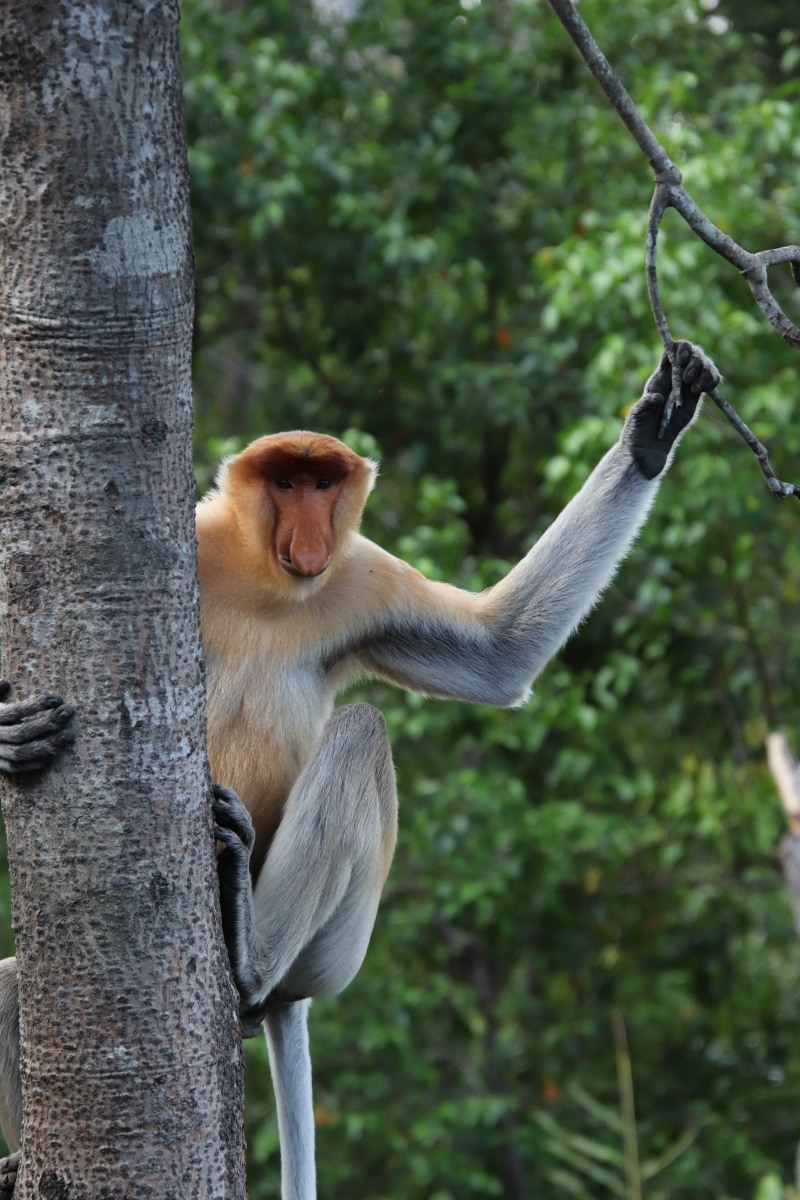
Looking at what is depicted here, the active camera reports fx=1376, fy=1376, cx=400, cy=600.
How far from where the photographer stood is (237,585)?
2266 millimetres

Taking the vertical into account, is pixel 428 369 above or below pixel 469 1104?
above

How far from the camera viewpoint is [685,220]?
1586mm

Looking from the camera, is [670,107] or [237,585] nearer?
[237,585]

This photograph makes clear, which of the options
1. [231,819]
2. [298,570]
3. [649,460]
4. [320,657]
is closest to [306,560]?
[298,570]

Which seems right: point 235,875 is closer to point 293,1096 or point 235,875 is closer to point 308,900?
point 308,900

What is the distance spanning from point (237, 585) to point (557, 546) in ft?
1.91

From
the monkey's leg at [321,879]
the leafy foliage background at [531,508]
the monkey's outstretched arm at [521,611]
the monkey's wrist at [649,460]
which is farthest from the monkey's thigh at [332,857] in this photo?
the leafy foliage background at [531,508]

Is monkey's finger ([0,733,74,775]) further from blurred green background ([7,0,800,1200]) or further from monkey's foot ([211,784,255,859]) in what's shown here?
blurred green background ([7,0,800,1200])

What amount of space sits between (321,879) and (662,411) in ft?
3.11

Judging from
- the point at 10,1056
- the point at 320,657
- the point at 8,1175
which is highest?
the point at 320,657

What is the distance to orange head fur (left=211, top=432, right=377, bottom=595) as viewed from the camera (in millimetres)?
2135

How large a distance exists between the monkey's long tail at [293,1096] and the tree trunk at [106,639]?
89 cm

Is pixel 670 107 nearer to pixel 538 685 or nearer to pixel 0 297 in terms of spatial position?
pixel 538 685

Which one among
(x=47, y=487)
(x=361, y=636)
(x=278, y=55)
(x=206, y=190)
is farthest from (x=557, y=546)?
(x=278, y=55)
